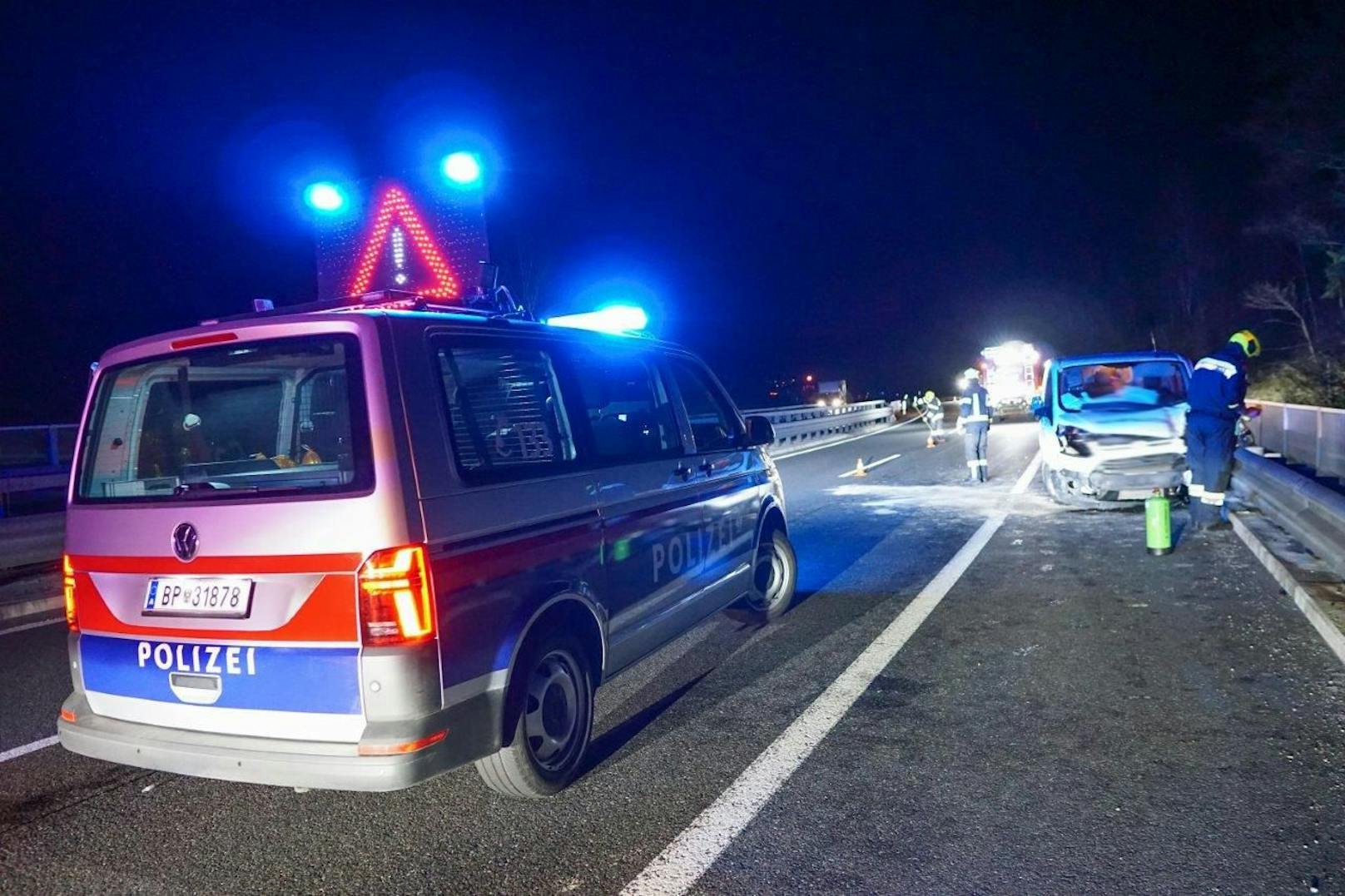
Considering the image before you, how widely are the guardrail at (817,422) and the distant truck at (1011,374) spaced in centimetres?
503

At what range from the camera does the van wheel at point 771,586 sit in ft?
20.8

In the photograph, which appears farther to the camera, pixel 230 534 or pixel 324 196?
pixel 324 196

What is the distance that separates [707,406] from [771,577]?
1.29 metres

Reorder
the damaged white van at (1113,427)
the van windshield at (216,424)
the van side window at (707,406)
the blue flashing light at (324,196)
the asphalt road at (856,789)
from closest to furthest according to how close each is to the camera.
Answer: the asphalt road at (856,789), the van windshield at (216,424), the blue flashing light at (324,196), the van side window at (707,406), the damaged white van at (1113,427)

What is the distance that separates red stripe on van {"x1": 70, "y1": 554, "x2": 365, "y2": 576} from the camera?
304 centimetres

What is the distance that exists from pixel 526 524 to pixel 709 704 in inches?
69.9

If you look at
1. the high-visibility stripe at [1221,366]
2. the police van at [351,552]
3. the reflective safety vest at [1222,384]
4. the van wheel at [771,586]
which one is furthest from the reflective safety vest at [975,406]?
the police van at [351,552]

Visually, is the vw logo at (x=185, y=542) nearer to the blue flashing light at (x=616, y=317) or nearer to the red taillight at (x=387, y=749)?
the red taillight at (x=387, y=749)

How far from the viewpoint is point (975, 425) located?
557 inches

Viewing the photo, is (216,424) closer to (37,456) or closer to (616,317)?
(616,317)

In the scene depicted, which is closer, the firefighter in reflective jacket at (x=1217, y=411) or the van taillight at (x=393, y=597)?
the van taillight at (x=393, y=597)

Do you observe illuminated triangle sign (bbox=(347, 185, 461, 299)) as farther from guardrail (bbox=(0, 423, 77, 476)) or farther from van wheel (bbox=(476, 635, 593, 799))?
guardrail (bbox=(0, 423, 77, 476))

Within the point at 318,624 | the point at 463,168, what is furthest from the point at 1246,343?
Result: the point at 318,624

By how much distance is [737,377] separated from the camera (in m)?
87.1
